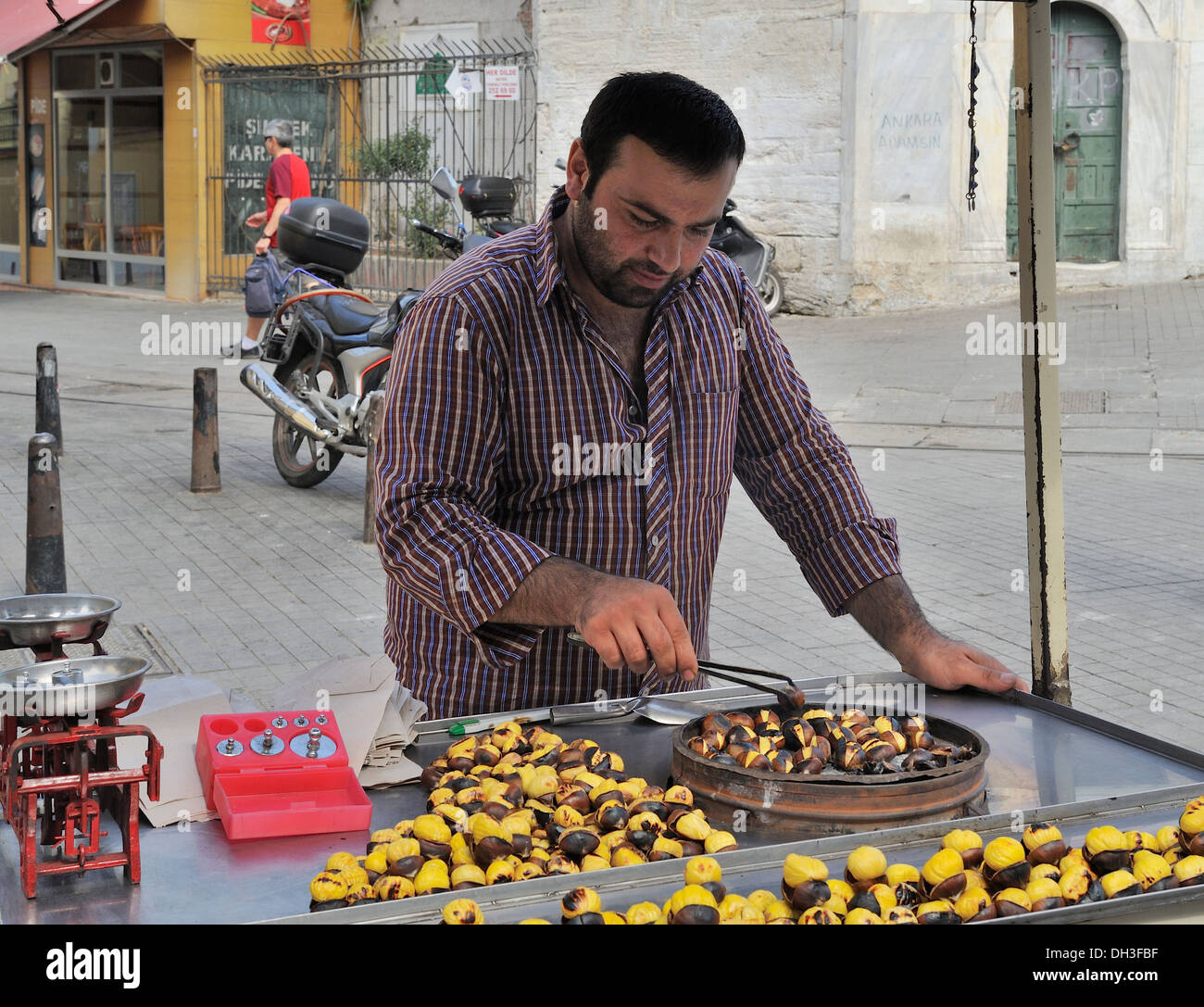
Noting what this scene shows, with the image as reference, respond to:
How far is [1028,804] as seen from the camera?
213 cm

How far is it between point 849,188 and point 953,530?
7.87 meters

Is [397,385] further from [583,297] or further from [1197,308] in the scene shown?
[1197,308]

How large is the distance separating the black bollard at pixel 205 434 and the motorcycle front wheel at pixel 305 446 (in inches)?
16.4

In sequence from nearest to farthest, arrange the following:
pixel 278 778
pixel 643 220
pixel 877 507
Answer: pixel 278 778, pixel 643 220, pixel 877 507

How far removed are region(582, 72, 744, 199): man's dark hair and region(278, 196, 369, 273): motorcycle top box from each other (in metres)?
6.87

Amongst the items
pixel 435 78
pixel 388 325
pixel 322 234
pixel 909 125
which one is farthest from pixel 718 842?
pixel 435 78

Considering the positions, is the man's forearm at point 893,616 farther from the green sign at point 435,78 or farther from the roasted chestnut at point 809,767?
the green sign at point 435,78

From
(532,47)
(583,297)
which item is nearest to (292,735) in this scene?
(583,297)

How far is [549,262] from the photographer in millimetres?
2559

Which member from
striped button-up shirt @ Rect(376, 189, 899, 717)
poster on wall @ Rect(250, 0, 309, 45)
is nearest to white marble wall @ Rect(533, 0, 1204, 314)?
poster on wall @ Rect(250, 0, 309, 45)

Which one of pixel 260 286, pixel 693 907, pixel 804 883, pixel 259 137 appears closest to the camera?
pixel 693 907

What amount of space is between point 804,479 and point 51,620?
150 cm

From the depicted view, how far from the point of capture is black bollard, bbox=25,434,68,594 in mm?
6164

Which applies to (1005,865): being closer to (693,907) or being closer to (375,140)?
(693,907)
